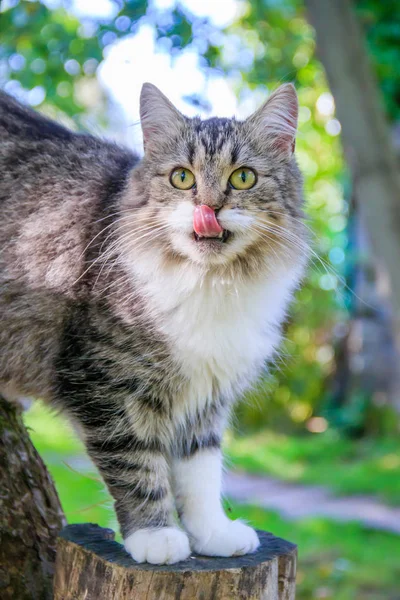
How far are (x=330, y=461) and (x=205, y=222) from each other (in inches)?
229

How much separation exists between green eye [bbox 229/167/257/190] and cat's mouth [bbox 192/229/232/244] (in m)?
0.16

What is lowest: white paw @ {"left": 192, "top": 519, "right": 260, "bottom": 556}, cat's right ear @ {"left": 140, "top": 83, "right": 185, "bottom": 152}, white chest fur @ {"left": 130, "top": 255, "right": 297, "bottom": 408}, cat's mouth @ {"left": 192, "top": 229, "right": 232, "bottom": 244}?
white paw @ {"left": 192, "top": 519, "right": 260, "bottom": 556}

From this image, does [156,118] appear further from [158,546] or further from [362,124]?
[362,124]

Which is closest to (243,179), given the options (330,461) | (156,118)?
(156,118)

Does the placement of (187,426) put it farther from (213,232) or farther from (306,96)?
(306,96)

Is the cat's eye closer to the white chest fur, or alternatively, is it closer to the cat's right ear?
the cat's right ear

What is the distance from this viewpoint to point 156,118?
2.19m

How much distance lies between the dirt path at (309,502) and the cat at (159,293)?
3183 millimetres

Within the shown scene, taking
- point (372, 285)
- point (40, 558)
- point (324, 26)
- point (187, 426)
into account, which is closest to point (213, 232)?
→ point (187, 426)

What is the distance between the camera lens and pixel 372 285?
8172 mm

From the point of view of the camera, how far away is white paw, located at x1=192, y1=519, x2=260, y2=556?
1920mm

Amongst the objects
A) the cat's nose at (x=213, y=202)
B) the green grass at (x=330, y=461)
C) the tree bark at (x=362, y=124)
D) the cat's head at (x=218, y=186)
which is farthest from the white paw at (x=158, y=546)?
the green grass at (x=330, y=461)

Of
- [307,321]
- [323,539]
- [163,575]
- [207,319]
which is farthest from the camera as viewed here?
[307,321]

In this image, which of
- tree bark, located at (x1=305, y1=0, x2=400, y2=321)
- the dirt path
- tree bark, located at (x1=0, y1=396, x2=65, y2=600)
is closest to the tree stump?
tree bark, located at (x1=0, y1=396, x2=65, y2=600)
